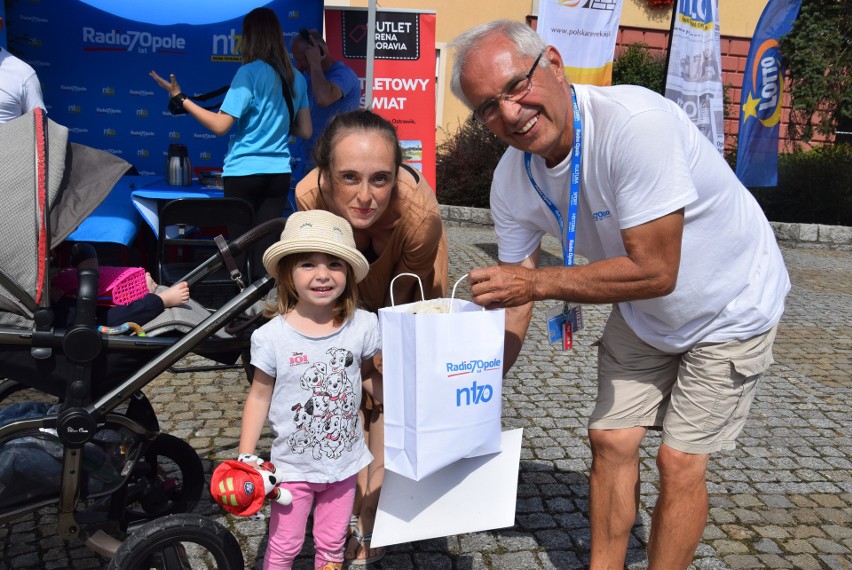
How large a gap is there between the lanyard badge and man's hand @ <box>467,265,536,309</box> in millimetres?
185

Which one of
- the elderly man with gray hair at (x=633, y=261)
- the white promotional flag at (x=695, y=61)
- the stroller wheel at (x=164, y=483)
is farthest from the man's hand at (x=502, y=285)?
the white promotional flag at (x=695, y=61)

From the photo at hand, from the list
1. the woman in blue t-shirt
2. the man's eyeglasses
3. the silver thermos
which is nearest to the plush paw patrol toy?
the man's eyeglasses

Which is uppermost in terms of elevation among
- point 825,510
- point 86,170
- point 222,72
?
point 222,72

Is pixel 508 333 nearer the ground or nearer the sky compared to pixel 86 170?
nearer the ground

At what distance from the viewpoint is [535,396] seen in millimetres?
5012

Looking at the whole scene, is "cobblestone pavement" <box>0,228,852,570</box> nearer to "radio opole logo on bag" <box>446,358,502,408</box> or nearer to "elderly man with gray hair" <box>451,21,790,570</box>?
"elderly man with gray hair" <box>451,21,790,570</box>

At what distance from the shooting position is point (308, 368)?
7.97ft

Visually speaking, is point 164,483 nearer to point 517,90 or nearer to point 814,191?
point 517,90

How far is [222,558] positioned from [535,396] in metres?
2.85

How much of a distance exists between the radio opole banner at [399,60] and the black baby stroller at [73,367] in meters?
6.12

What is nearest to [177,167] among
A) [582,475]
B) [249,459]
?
[582,475]

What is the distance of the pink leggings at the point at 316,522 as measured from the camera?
2.49m

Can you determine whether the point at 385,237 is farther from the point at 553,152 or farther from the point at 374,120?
the point at 553,152

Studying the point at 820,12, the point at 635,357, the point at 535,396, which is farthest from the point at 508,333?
the point at 820,12
